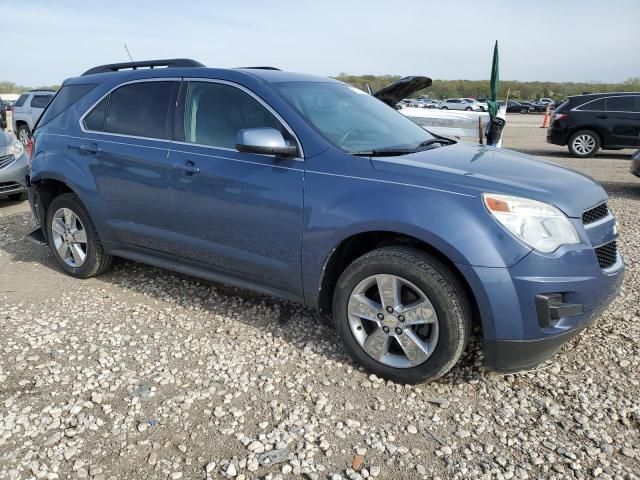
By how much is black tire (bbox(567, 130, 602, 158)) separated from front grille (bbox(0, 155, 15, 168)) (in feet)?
40.4

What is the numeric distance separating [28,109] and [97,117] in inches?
578

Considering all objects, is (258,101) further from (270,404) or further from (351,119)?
(270,404)

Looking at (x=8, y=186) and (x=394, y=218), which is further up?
(x=394, y=218)

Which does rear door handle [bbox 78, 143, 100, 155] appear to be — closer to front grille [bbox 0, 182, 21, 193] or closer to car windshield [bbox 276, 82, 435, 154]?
car windshield [bbox 276, 82, 435, 154]

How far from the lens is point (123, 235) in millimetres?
4156

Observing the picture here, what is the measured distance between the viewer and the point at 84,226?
14.7 feet

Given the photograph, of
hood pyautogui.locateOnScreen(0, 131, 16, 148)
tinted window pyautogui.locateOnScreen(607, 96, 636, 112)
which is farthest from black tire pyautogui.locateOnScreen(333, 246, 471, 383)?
tinted window pyautogui.locateOnScreen(607, 96, 636, 112)

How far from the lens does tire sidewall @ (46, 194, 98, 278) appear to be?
4453 mm

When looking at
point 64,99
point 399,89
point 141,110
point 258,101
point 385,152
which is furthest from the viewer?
point 399,89

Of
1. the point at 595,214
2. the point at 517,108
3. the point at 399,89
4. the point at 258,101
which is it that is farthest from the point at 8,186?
the point at 517,108

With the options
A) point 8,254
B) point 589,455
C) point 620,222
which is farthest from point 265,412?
point 620,222

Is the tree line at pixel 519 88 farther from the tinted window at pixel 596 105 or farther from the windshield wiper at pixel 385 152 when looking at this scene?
the windshield wiper at pixel 385 152

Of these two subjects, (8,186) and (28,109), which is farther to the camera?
(28,109)

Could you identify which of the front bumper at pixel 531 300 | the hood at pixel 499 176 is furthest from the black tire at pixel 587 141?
the front bumper at pixel 531 300
